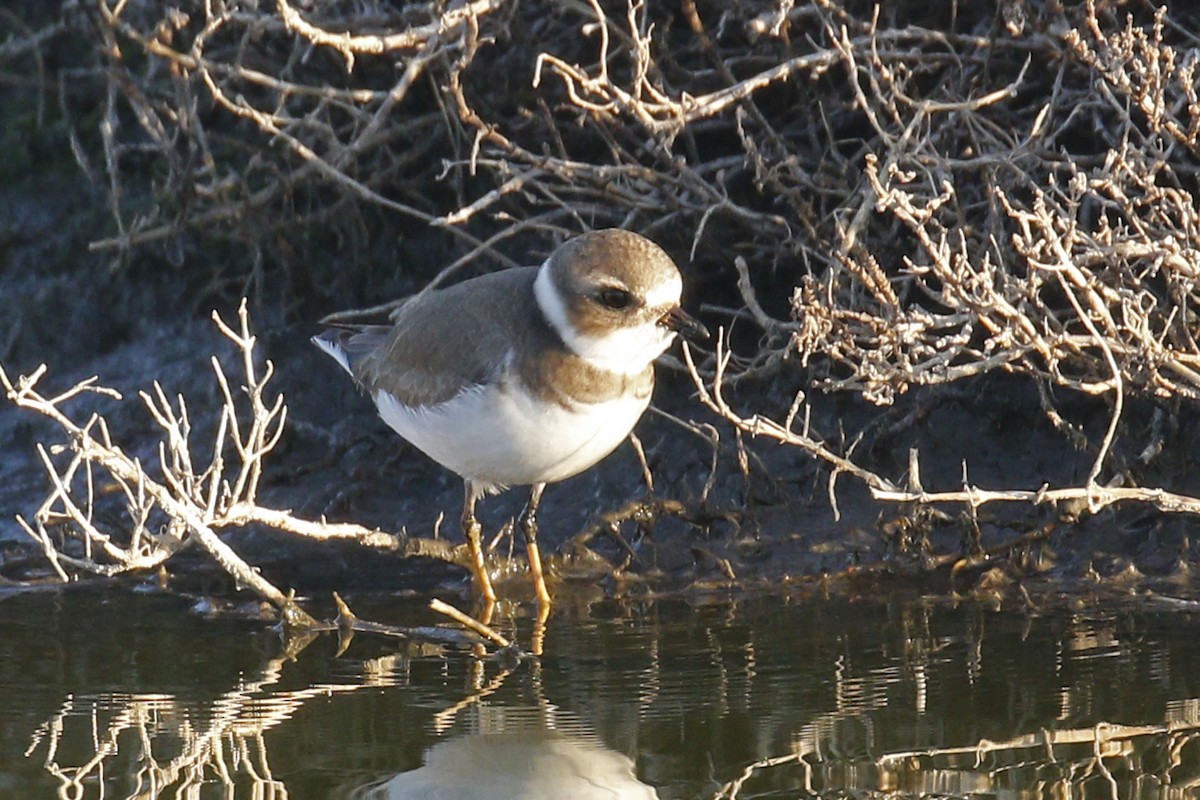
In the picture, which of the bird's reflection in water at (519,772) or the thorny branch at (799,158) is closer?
the bird's reflection in water at (519,772)

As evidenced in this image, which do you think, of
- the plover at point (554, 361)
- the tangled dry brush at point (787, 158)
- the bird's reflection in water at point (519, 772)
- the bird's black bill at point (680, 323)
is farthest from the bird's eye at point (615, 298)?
the bird's reflection in water at point (519, 772)

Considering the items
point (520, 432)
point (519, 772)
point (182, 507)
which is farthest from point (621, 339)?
point (519, 772)

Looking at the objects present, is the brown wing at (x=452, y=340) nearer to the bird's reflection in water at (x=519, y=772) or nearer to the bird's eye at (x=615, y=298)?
the bird's eye at (x=615, y=298)

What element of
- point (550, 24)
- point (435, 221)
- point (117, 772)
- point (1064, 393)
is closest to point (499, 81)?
point (550, 24)

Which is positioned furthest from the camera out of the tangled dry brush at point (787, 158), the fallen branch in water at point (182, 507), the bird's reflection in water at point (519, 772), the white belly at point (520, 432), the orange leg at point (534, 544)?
the orange leg at point (534, 544)

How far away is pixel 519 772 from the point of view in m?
4.45

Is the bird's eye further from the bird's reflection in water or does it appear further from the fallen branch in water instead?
the bird's reflection in water

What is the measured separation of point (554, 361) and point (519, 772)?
5.15 ft

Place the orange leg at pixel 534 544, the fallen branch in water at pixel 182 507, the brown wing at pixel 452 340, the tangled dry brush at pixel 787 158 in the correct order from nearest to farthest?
the fallen branch in water at pixel 182 507
the tangled dry brush at pixel 787 158
the brown wing at pixel 452 340
the orange leg at pixel 534 544

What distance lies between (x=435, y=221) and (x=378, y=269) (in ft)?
5.12

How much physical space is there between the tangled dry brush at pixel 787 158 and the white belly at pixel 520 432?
0.40 metres

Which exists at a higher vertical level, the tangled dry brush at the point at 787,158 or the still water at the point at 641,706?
the tangled dry brush at the point at 787,158

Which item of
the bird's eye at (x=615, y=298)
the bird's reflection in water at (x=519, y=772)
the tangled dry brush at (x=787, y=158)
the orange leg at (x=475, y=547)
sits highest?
the tangled dry brush at (x=787, y=158)

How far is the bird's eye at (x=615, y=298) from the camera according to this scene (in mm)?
5656
